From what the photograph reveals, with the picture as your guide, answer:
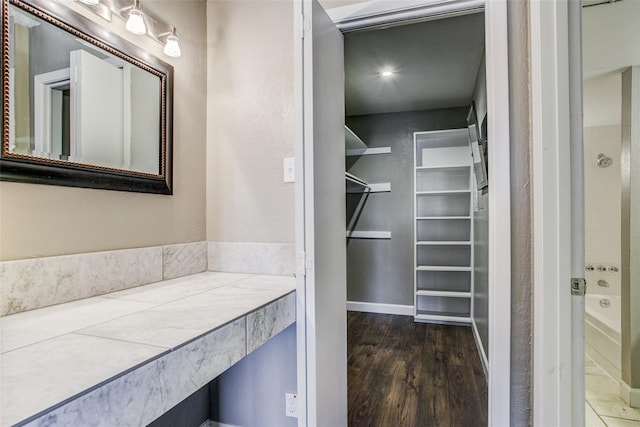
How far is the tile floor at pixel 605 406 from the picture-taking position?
1.87 meters

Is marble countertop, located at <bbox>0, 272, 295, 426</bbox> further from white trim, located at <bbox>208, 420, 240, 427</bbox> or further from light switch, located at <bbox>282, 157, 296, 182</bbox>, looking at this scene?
white trim, located at <bbox>208, 420, 240, 427</bbox>

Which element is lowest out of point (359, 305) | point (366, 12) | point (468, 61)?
point (359, 305)

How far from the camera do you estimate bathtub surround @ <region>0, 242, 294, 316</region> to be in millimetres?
1001

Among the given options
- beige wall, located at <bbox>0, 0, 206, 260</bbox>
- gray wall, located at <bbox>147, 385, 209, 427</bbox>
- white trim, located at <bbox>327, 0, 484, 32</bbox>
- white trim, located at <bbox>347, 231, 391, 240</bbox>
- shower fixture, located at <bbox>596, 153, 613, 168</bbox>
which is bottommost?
gray wall, located at <bbox>147, 385, 209, 427</bbox>

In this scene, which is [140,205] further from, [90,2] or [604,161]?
[604,161]

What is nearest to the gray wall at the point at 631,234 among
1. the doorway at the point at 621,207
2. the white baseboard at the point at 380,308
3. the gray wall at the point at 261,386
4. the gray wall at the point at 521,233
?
the doorway at the point at 621,207

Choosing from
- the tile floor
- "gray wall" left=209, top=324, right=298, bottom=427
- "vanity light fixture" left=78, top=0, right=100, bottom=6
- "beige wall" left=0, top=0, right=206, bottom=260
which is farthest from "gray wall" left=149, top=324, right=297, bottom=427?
the tile floor

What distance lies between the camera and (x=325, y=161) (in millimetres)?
Answer: 1467

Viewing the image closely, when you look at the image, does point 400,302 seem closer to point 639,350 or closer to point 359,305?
point 359,305

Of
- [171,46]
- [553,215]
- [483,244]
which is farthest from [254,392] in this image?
[483,244]

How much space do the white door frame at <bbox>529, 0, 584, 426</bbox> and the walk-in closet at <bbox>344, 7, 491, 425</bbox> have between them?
1.26 meters

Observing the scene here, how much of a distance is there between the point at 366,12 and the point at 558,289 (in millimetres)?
1354

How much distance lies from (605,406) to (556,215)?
5.89 feet

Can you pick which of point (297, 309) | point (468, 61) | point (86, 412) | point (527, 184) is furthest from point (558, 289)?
point (468, 61)
